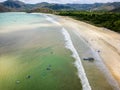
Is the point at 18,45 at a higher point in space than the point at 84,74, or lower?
lower

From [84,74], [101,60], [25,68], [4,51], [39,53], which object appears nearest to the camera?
[84,74]

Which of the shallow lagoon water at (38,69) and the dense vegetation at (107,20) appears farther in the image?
the dense vegetation at (107,20)

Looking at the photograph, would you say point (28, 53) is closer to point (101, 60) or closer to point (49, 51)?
point (49, 51)

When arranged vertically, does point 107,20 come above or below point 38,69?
below

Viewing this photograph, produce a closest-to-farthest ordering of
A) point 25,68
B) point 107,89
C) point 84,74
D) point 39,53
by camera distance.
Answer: point 107,89
point 84,74
point 25,68
point 39,53

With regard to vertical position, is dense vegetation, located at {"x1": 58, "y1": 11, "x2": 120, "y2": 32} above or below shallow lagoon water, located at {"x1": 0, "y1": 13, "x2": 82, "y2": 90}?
below

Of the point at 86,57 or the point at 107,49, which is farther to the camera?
the point at 107,49

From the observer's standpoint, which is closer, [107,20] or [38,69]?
[38,69]

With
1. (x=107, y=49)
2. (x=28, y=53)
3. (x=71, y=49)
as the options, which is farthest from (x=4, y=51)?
(x=107, y=49)

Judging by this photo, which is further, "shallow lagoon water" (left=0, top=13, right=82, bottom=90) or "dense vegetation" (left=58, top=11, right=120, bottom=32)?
"dense vegetation" (left=58, top=11, right=120, bottom=32)

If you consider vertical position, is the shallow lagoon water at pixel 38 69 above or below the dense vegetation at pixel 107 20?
above
